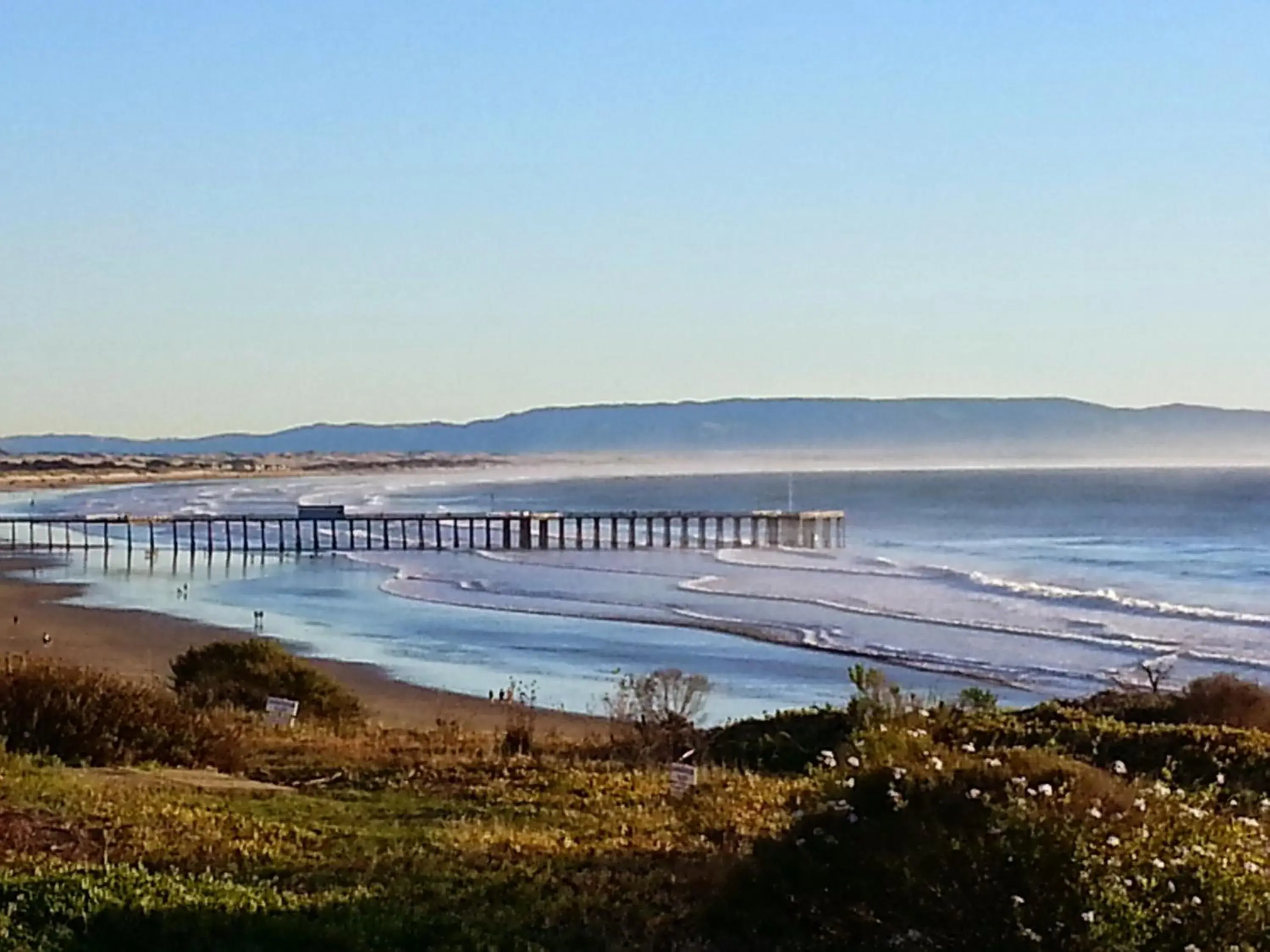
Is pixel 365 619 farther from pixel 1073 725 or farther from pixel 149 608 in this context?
pixel 1073 725

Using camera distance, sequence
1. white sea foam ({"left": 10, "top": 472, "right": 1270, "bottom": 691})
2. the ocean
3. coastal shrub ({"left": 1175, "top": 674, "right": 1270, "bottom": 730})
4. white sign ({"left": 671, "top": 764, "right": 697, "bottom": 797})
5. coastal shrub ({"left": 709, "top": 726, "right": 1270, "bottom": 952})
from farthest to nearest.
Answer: white sea foam ({"left": 10, "top": 472, "right": 1270, "bottom": 691}) → the ocean → coastal shrub ({"left": 1175, "top": 674, "right": 1270, "bottom": 730}) → white sign ({"left": 671, "top": 764, "right": 697, "bottom": 797}) → coastal shrub ({"left": 709, "top": 726, "right": 1270, "bottom": 952})

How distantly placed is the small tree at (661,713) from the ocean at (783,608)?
4951 mm

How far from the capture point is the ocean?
97.1 feet

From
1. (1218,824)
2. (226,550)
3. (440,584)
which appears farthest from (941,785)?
(226,550)

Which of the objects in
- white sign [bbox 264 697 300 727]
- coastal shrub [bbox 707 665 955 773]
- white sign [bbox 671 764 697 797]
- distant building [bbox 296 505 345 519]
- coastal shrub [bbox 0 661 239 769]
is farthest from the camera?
distant building [bbox 296 505 345 519]

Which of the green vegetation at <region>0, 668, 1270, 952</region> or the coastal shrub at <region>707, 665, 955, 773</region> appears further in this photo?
the coastal shrub at <region>707, 665, 955, 773</region>

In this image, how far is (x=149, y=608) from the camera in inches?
1622

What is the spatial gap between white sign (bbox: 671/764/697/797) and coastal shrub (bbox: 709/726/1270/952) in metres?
2.38

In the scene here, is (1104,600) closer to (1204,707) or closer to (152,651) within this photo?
(152,651)

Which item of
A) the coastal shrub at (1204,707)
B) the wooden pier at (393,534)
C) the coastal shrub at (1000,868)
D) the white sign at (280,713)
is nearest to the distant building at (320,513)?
the wooden pier at (393,534)

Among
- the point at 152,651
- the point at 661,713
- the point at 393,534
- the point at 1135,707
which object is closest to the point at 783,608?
the point at 152,651

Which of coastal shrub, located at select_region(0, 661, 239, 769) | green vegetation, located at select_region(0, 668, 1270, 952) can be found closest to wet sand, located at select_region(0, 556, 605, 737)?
coastal shrub, located at select_region(0, 661, 239, 769)

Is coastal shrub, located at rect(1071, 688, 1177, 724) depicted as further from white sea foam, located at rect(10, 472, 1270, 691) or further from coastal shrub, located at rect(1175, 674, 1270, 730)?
white sea foam, located at rect(10, 472, 1270, 691)

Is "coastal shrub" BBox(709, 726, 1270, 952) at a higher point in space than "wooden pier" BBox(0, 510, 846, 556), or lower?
higher
